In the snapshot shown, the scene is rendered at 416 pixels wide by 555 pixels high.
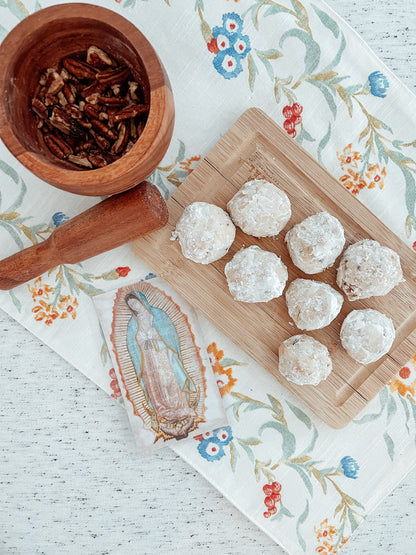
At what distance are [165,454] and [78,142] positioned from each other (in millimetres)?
626

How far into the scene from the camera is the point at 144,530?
3.41ft

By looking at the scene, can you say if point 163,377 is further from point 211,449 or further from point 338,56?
point 338,56

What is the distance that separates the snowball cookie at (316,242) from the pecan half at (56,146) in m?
0.41

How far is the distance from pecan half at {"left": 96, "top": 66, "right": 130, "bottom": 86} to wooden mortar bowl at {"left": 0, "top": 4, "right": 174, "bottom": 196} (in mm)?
34

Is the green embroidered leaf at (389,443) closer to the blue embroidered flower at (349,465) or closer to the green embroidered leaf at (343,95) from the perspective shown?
the blue embroidered flower at (349,465)

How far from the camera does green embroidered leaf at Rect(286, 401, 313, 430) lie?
3.19 ft

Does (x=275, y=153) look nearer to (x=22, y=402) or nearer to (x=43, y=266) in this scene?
(x=43, y=266)

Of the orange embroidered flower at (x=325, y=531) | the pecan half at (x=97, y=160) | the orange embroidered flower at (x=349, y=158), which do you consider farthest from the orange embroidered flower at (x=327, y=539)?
the pecan half at (x=97, y=160)

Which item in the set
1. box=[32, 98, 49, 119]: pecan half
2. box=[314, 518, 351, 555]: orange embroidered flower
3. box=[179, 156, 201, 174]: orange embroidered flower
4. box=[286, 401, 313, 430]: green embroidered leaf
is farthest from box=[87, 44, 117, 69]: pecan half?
box=[314, 518, 351, 555]: orange embroidered flower

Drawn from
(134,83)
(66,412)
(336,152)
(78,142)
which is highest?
(336,152)

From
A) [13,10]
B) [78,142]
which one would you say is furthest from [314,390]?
[13,10]

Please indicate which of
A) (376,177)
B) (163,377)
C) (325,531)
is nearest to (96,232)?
(163,377)

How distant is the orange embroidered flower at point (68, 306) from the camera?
0.97m

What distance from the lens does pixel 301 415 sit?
97cm
